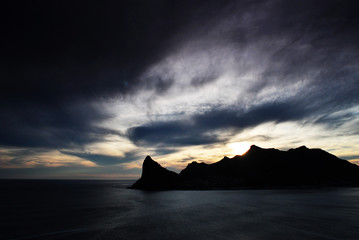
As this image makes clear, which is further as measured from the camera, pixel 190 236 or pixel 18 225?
pixel 18 225

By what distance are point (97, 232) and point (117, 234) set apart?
3447mm

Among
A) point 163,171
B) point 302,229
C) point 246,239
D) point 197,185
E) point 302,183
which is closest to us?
point 246,239

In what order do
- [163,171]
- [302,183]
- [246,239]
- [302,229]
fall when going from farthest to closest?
[302,183]
[163,171]
[302,229]
[246,239]

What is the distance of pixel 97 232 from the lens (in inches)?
994

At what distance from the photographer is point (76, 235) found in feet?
78.4

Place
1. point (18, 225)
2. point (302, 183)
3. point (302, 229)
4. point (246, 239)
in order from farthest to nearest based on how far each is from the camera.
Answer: point (302, 183) < point (18, 225) < point (302, 229) < point (246, 239)

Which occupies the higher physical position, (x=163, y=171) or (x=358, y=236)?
(x=163, y=171)

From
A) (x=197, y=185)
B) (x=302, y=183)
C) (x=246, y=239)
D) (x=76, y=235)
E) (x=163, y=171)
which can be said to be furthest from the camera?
(x=302, y=183)

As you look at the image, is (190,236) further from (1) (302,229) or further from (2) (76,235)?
(1) (302,229)

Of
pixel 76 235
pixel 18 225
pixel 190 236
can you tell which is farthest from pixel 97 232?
pixel 18 225

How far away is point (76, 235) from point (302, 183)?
23384 centimetres

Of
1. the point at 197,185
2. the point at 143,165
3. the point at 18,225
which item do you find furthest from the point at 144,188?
the point at 18,225

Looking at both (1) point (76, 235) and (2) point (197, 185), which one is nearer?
(1) point (76, 235)

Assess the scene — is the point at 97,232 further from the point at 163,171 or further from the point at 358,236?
the point at 163,171
